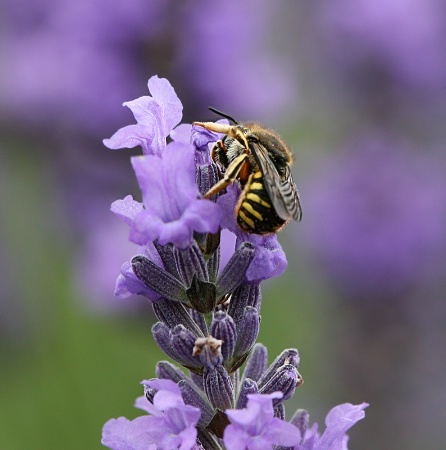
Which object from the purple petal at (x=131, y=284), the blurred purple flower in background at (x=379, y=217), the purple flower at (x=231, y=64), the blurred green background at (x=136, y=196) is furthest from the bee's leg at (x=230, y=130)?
the blurred purple flower in background at (x=379, y=217)

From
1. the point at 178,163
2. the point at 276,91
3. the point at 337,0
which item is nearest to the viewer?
the point at 178,163

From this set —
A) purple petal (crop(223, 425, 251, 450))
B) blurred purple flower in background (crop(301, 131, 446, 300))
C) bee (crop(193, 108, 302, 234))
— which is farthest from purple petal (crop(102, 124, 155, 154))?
blurred purple flower in background (crop(301, 131, 446, 300))

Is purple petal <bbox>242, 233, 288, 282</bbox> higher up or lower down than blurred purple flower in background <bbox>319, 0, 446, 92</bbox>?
lower down

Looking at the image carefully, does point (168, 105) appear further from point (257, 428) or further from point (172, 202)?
point (257, 428)

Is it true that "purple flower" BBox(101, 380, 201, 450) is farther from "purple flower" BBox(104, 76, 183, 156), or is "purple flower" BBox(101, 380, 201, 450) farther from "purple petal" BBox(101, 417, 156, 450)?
"purple flower" BBox(104, 76, 183, 156)

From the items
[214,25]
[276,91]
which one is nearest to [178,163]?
[214,25]

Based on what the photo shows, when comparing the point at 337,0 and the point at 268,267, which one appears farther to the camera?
the point at 337,0

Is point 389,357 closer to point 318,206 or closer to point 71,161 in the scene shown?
point 318,206
